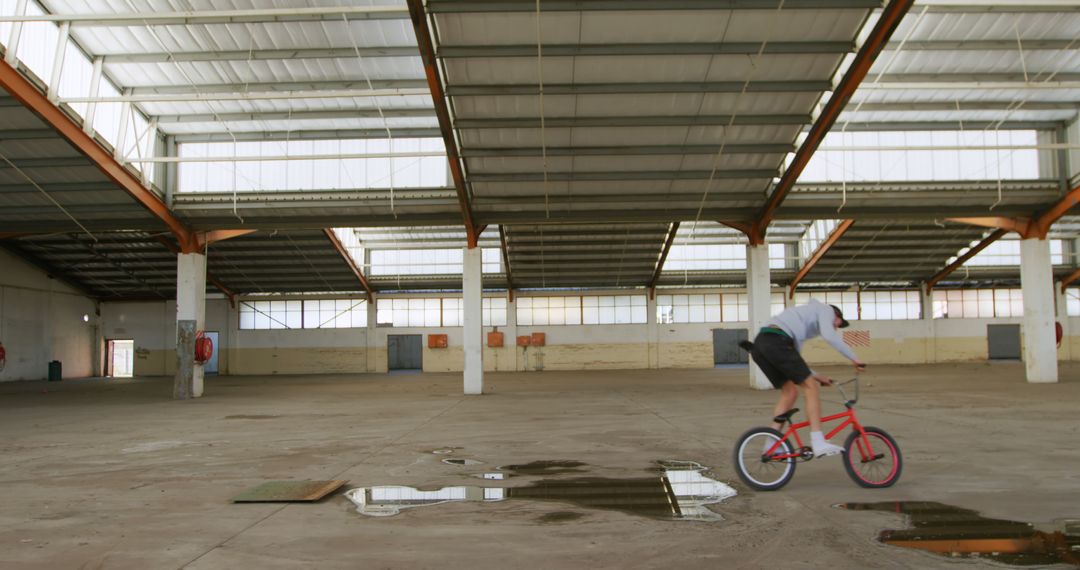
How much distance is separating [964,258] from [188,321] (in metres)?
31.1

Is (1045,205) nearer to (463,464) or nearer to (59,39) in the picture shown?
(463,464)

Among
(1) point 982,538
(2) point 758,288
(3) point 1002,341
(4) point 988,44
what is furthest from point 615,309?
(1) point 982,538

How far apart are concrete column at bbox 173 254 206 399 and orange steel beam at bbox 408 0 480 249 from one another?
8.26m

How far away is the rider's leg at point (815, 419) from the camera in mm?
6555

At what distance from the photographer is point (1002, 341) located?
1502 inches

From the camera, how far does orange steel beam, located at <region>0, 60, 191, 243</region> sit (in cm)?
1575

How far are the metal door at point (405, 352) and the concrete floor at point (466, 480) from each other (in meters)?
20.2

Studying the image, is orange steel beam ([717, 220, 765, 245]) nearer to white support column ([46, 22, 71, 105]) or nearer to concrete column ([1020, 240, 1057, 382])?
concrete column ([1020, 240, 1057, 382])

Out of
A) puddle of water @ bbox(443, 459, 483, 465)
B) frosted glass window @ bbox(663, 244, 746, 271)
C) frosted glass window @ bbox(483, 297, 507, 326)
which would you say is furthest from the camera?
frosted glass window @ bbox(483, 297, 507, 326)

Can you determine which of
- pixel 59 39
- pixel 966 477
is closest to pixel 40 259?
pixel 59 39

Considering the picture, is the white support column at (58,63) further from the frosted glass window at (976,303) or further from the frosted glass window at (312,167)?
the frosted glass window at (976,303)

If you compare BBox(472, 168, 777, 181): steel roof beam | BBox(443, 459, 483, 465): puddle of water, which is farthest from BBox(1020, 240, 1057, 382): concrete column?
BBox(443, 459, 483, 465): puddle of water

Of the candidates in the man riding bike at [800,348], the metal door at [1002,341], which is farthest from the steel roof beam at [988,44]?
the metal door at [1002,341]

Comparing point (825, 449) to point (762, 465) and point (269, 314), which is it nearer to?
point (762, 465)
